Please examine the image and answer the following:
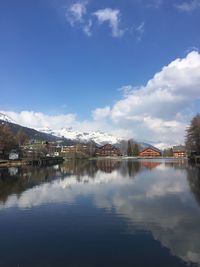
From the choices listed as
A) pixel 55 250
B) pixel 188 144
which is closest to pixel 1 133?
pixel 188 144

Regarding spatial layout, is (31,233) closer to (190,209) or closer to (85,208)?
(85,208)

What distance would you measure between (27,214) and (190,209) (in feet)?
44.2

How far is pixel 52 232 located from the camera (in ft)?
70.0

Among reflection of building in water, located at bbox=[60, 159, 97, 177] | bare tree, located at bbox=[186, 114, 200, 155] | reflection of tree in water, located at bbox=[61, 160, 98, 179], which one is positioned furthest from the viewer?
bare tree, located at bbox=[186, 114, 200, 155]

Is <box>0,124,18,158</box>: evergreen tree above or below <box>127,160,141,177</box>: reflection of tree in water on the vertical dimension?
above

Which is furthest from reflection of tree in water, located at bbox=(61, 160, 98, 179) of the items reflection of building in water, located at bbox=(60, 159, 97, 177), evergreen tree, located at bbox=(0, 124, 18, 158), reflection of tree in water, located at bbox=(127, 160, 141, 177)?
evergreen tree, located at bbox=(0, 124, 18, 158)

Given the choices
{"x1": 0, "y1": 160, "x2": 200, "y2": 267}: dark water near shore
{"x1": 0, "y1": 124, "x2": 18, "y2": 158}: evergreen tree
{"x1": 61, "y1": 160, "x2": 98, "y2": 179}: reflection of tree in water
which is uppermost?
{"x1": 0, "y1": 124, "x2": 18, "y2": 158}: evergreen tree

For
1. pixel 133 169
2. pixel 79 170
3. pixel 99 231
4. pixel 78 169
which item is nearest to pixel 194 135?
pixel 133 169

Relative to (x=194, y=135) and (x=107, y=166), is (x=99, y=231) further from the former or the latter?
(x=107, y=166)

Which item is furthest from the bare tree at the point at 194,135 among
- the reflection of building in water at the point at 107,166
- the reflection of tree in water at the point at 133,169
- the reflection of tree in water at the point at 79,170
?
the reflection of tree in water at the point at 79,170

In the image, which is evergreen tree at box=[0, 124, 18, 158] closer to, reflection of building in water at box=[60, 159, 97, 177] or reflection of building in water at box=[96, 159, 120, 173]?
reflection of building in water at box=[60, 159, 97, 177]

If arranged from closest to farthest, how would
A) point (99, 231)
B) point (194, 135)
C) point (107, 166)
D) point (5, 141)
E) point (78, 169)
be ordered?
point (99, 231)
point (78, 169)
point (5, 141)
point (194, 135)
point (107, 166)

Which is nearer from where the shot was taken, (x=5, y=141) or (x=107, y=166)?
(x=5, y=141)

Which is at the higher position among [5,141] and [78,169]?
[5,141]
